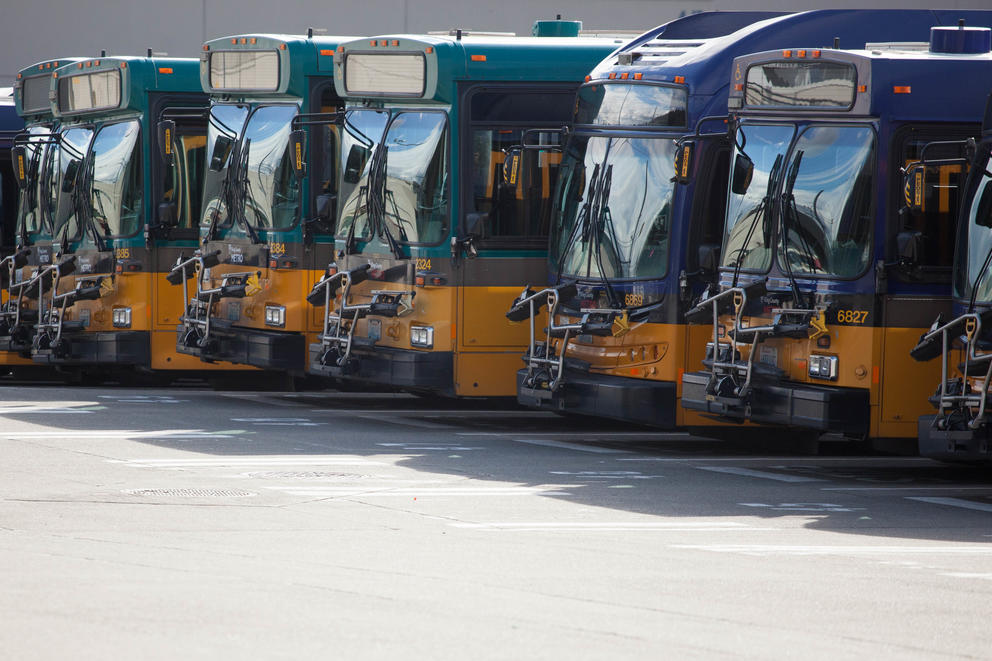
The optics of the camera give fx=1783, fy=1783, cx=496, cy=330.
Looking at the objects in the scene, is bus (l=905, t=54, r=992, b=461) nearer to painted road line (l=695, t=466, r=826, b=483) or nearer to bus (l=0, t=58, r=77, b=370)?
painted road line (l=695, t=466, r=826, b=483)

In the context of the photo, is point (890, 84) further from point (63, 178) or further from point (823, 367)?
point (63, 178)

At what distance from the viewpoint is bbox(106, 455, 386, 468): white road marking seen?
13.5m

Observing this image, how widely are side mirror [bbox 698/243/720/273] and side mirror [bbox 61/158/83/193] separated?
8677mm

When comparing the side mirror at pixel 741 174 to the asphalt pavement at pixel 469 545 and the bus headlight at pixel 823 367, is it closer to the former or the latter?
the bus headlight at pixel 823 367

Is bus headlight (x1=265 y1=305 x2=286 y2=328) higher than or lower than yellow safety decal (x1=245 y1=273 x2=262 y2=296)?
lower

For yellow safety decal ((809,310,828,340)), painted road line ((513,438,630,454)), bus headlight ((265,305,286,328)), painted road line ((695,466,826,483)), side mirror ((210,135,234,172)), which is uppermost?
side mirror ((210,135,234,172))

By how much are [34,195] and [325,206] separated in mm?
5186

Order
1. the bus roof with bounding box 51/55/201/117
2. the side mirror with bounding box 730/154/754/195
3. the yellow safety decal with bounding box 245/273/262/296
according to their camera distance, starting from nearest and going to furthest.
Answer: the side mirror with bounding box 730/154/754/195, the yellow safety decal with bounding box 245/273/262/296, the bus roof with bounding box 51/55/201/117

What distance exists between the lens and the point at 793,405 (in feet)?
43.5

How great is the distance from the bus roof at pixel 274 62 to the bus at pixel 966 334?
7311 mm

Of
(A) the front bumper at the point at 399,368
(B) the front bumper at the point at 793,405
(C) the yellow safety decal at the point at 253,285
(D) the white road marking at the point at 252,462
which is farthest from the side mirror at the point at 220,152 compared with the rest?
(B) the front bumper at the point at 793,405

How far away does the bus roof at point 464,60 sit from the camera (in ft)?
53.4

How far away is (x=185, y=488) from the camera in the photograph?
12.3 m

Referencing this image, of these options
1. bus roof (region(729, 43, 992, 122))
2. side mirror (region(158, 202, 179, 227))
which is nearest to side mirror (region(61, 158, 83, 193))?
side mirror (region(158, 202, 179, 227))
